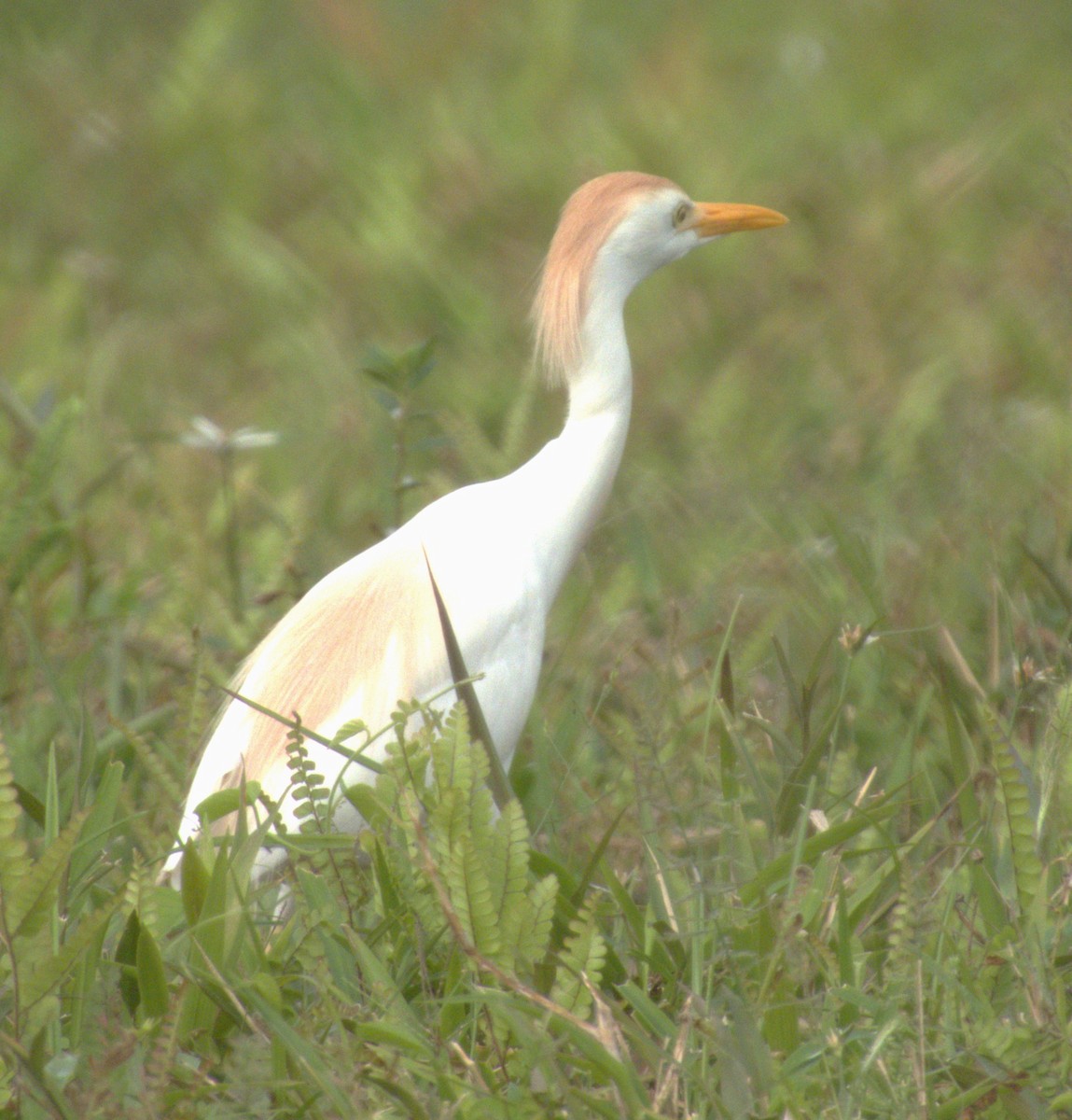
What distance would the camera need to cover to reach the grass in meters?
1.58

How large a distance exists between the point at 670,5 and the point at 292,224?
9.49 feet

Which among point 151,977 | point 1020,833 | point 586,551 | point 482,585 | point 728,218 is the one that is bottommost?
point 586,551

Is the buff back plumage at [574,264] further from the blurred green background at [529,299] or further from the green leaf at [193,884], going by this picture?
the green leaf at [193,884]

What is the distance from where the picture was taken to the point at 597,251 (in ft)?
7.79

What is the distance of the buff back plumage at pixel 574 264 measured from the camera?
2.36 metres

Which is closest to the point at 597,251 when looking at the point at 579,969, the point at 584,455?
the point at 584,455

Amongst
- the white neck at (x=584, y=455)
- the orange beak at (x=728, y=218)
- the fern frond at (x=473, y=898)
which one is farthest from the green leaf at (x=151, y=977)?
the orange beak at (x=728, y=218)

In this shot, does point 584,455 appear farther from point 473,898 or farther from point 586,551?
point 586,551

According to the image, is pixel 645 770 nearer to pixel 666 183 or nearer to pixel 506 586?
pixel 506 586

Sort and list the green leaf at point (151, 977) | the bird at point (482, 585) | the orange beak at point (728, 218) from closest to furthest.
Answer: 1. the green leaf at point (151, 977)
2. the bird at point (482, 585)
3. the orange beak at point (728, 218)

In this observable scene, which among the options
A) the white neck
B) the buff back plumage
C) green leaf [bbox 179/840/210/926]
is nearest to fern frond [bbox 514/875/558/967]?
green leaf [bbox 179/840/210/926]

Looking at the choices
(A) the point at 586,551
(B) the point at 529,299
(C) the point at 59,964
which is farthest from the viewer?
(B) the point at 529,299

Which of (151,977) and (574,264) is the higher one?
(574,264)

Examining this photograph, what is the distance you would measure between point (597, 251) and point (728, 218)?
0.31 m
